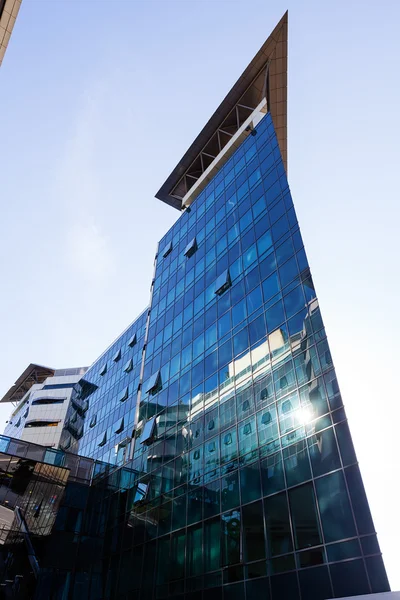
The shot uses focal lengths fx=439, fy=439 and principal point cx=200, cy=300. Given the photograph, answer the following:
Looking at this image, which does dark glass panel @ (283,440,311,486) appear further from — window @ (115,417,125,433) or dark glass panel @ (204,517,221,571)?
window @ (115,417,125,433)

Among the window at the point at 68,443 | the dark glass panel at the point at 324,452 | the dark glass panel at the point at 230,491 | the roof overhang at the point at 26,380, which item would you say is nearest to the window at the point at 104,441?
the window at the point at 68,443

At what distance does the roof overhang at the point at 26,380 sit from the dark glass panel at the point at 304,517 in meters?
91.5

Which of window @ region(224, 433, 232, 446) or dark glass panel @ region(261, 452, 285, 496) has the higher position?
window @ region(224, 433, 232, 446)

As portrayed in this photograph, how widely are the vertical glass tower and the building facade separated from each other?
17.1 metres

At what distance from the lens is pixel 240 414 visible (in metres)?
22.8

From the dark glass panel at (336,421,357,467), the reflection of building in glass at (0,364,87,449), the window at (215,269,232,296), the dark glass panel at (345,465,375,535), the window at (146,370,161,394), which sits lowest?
the dark glass panel at (345,465,375,535)

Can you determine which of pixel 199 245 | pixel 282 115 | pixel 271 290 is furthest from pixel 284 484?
pixel 282 115

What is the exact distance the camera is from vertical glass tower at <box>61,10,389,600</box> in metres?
16.2

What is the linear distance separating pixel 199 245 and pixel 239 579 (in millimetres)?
24969

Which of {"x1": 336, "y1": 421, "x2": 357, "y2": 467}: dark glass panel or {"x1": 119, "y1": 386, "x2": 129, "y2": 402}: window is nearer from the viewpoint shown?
{"x1": 336, "y1": 421, "x2": 357, "y2": 467}: dark glass panel

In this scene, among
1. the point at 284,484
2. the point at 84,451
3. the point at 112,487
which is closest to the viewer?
the point at 284,484

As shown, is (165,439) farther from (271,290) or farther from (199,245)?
(199,245)

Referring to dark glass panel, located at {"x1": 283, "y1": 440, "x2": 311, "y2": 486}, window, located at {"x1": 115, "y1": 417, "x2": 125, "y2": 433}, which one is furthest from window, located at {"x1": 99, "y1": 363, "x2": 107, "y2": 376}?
dark glass panel, located at {"x1": 283, "y1": 440, "x2": 311, "y2": 486}

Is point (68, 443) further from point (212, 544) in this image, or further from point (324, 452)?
point (324, 452)
